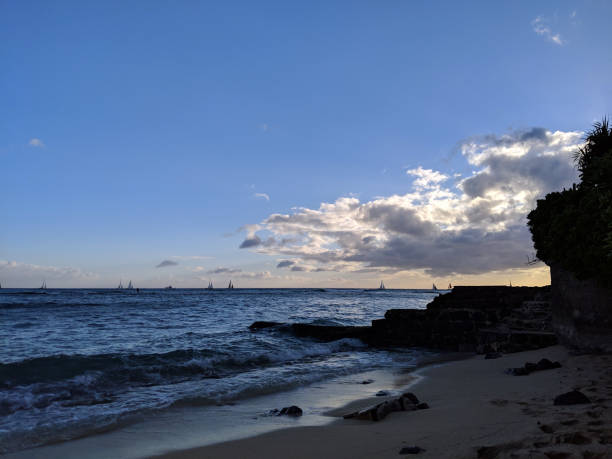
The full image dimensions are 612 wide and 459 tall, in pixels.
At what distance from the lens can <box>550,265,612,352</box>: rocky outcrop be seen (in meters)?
9.88

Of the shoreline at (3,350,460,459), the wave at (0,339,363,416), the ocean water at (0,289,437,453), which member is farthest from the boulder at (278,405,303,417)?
the wave at (0,339,363,416)

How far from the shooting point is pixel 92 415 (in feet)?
25.9

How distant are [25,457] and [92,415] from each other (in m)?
2.25

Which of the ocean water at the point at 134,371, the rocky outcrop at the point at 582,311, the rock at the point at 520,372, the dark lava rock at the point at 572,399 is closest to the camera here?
the dark lava rock at the point at 572,399

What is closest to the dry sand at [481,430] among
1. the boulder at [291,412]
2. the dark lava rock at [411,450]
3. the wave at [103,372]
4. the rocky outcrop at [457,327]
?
the dark lava rock at [411,450]

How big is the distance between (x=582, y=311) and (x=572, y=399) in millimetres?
6175

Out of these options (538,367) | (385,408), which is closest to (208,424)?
(385,408)

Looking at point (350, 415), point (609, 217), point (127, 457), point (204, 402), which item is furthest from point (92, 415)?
point (609, 217)

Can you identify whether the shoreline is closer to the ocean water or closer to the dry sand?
the ocean water

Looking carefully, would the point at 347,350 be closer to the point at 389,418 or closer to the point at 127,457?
the point at 389,418

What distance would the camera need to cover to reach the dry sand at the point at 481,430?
→ 3973 mm

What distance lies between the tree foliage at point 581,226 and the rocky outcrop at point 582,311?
0.43 meters

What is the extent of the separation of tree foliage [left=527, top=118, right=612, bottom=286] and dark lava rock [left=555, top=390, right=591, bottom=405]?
3.88 metres

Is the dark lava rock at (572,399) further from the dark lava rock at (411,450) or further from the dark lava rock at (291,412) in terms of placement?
the dark lava rock at (291,412)
